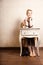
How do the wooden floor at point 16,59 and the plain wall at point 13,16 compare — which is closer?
the wooden floor at point 16,59

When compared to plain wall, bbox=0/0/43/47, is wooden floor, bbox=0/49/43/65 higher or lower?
lower

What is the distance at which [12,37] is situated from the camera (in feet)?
14.6

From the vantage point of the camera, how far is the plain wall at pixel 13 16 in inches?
170

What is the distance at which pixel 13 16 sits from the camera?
14.4ft

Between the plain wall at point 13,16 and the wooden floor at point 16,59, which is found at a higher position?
the plain wall at point 13,16

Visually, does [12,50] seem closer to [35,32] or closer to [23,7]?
[35,32]

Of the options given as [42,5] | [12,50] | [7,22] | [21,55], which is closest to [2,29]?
[7,22]

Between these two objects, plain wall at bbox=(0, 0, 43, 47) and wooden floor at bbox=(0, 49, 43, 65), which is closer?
wooden floor at bbox=(0, 49, 43, 65)

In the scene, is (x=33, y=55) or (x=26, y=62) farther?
(x=33, y=55)

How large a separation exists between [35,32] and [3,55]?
967 mm

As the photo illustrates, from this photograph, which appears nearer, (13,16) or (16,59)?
(16,59)

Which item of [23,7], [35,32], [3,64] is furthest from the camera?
[23,7]

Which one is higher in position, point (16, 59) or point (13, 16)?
point (13, 16)

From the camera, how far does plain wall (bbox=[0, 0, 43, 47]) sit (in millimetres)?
4327
